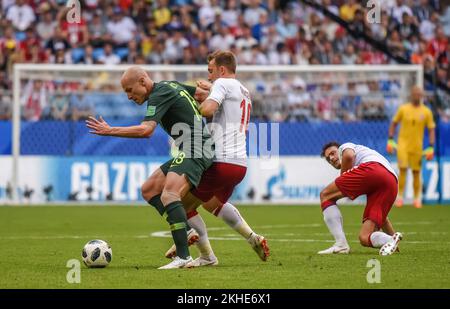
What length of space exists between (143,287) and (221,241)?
5.74 metres

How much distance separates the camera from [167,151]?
2427cm

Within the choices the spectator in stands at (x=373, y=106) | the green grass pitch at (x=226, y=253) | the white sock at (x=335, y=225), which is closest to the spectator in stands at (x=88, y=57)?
the green grass pitch at (x=226, y=253)

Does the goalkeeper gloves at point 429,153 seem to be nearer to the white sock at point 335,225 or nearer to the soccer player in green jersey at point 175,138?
the white sock at point 335,225

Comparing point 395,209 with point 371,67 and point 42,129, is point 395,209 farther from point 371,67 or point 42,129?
point 42,129

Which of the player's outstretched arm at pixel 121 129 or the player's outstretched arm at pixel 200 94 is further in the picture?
the player's outstretched arm at pixel 200 94

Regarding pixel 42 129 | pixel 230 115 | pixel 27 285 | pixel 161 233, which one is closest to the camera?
pixel 27 285

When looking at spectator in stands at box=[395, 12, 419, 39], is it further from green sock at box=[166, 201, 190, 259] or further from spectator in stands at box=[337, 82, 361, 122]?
green sock at box=[166, 201, 190, 259]

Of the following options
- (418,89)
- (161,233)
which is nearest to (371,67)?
(418,89)

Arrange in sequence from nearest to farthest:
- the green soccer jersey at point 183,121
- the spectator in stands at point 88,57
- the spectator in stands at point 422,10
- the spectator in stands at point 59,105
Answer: the green soccer jersey at point 183,121 → the spectator in stands at point 59,105 → the spectator in stands at point 88,57 → the spectator in stands at point 422,10

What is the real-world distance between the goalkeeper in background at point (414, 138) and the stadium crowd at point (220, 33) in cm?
312

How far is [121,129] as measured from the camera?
10.5 meters

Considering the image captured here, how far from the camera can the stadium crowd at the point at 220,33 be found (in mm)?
27250

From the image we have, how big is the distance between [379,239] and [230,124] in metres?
2.34

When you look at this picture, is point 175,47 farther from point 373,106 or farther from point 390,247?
point 390,247
